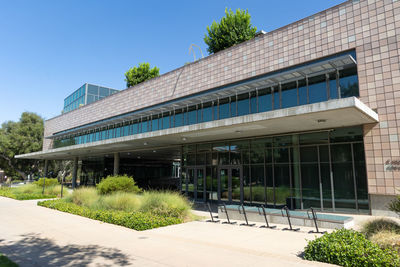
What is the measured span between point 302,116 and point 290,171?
5.07 m

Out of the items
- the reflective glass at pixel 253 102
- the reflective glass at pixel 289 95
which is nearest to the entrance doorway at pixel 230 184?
the reflective glass at pixel 253 102

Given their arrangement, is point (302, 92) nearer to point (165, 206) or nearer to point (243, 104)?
point (243, 104)

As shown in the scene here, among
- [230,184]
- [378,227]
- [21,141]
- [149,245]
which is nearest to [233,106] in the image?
[230,184]

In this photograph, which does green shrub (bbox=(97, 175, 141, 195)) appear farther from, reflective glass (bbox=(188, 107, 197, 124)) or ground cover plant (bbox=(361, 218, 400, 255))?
ground cover plant (bbox=(361, 218, 400, 255))

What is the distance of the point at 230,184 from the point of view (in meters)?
17.7

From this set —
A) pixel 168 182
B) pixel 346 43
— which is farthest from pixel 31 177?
pixel 346 43

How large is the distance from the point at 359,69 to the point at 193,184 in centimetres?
1294

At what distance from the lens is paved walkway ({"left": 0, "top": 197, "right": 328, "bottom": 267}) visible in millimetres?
6160

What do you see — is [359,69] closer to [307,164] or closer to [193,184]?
[307,164]

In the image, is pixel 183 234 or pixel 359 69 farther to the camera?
pixel 359 69

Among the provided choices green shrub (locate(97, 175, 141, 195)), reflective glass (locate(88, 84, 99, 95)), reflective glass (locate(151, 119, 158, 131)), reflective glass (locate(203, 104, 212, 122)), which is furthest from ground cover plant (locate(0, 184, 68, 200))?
reflective glass (locate(88, 84, 99, 95))

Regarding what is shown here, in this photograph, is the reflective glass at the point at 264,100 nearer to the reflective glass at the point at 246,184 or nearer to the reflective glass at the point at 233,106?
the reflective glass at the point at 233,106

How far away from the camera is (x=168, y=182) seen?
1577 inches

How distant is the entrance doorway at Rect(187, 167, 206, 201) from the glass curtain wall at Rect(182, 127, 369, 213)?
0.07m
